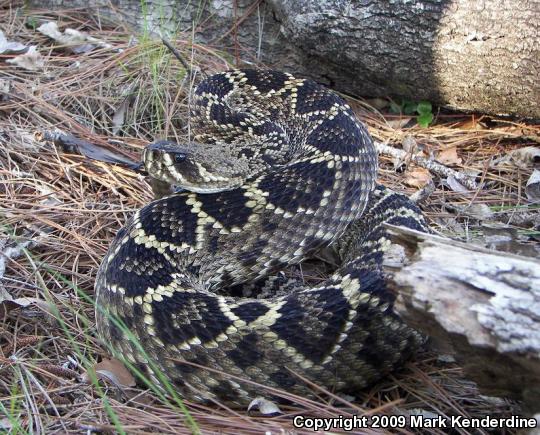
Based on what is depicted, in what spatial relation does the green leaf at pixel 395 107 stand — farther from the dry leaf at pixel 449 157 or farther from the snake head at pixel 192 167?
the snake head at pixel 192 167

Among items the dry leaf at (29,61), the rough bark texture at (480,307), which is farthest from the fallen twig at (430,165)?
the dry leaf at (29,61)

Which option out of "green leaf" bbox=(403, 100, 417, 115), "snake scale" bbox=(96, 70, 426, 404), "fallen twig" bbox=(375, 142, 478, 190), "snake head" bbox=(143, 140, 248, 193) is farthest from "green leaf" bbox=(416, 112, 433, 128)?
"snake head" bbox=(143, 140, 248, 193)

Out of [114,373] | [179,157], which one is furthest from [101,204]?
[114,373]

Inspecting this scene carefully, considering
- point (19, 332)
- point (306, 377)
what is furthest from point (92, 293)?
point (306, 377)

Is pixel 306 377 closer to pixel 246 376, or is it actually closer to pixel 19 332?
pixel 246 376

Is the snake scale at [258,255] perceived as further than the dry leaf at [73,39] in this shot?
No

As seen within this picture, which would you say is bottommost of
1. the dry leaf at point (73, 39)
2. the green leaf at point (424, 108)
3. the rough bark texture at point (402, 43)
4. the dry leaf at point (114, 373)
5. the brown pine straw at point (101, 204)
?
the dry leaf at point (114, 373)
